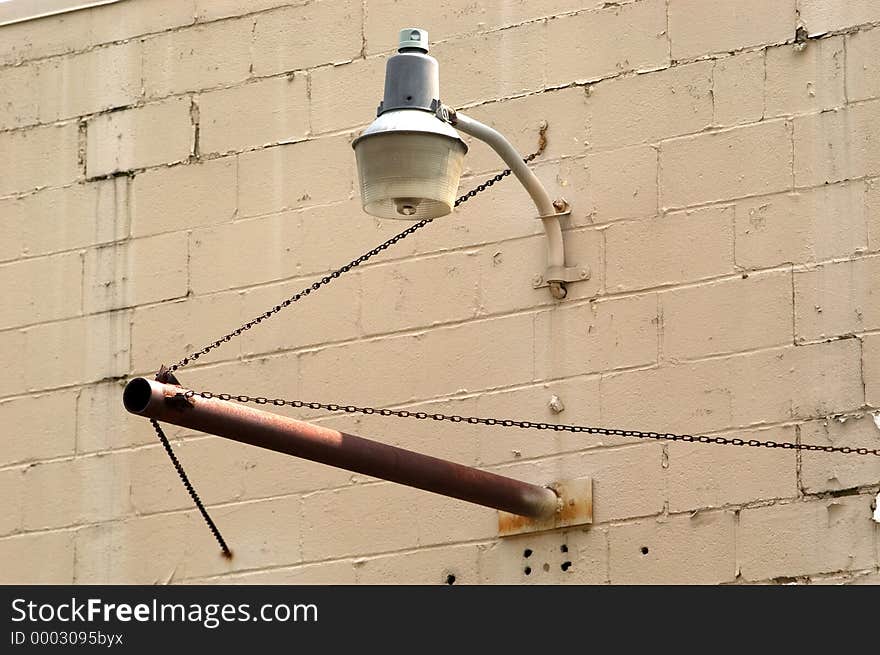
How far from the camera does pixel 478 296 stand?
9008 millimetres

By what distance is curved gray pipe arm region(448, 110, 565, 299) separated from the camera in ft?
26.9

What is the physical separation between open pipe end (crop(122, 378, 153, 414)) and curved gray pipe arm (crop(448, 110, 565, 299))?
1622 millimetres

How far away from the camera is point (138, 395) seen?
7.26 metres

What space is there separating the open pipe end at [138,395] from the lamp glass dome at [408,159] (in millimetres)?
1057

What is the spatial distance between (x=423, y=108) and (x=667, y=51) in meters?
1.59

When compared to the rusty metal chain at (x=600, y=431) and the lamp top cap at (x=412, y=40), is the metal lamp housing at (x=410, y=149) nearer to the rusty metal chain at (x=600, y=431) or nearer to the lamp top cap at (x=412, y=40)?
the lamp top cap at (x=412, y=40)

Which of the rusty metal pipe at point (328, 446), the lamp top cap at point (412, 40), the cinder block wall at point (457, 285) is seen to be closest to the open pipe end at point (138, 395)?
the rusty metal pipe at point (328, 446)

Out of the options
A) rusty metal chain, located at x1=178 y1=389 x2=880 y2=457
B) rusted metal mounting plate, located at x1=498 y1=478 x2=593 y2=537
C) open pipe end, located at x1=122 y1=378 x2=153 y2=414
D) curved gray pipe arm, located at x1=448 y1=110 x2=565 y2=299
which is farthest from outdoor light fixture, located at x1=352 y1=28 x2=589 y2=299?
rusted metal mounting plate, located at x1=498 y1=478 x2=593 y2=537

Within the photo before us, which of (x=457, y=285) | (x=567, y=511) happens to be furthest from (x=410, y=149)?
(x=567, y=511)

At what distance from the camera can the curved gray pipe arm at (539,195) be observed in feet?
26.9

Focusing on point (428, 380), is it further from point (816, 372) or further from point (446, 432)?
point (816, 372)

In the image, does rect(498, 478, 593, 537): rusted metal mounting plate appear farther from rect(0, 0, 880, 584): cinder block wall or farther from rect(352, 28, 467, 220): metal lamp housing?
rect(352, 28, 467, 220): metal lamp housing
